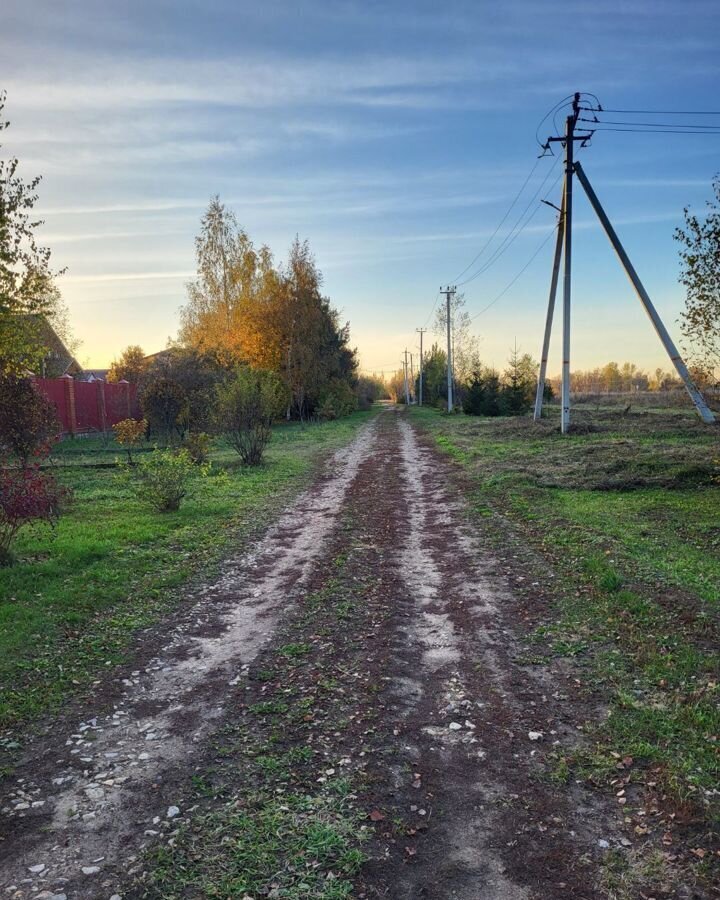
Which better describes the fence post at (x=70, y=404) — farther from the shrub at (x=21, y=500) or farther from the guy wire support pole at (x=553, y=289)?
the guy wire support pole at (x=553, y=289)

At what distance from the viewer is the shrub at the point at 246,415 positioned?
16.2m

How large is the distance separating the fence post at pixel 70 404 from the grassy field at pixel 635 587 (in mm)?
16276

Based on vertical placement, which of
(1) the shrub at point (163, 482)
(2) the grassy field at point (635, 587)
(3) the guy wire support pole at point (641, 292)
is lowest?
(2) the grassy field at point (635, 587)

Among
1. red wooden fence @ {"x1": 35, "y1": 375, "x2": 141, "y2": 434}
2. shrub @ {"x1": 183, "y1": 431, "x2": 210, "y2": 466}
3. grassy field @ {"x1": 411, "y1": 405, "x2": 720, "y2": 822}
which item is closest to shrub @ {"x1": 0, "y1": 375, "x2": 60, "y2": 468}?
shrub @ {"x1": 183, "y1": 431, "x2": 210, "y2": 466}

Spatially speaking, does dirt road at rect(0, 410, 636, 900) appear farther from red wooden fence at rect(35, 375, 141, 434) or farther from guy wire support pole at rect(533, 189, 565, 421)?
red wooden fence at rect(35, 375, 141, 434)

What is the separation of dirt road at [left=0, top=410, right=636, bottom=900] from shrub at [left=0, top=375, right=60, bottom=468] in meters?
4.21

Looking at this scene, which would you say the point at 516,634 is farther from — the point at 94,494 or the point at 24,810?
the point at 94,494

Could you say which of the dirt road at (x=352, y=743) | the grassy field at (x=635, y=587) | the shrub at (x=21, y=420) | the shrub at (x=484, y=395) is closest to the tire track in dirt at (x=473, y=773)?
the dirt road at (x=352, y=743)

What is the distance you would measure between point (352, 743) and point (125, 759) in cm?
138

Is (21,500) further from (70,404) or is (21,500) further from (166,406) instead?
(70,404)

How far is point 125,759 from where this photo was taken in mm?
3658

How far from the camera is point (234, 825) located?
306cm

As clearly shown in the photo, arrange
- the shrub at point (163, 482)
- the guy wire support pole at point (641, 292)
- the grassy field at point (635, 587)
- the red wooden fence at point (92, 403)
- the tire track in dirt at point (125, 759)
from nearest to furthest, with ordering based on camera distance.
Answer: the tire track in dirt at point (125, 759)
the grassy field at point (635, 587)
the shrub at point (163, 482)
the guy wire support pole at point (641, 292)
the red wooden fence at point (92, 403)

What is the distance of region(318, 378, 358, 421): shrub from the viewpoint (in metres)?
40.1
